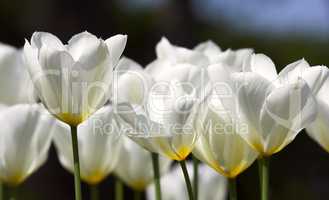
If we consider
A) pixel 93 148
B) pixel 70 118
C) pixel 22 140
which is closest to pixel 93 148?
pixel 93 148

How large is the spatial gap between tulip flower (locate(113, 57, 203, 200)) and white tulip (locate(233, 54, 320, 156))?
1.6 inches

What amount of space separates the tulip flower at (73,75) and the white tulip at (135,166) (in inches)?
9.7

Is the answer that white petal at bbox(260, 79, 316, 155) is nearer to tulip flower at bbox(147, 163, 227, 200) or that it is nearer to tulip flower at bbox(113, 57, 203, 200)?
tulip flower at bbox(113, 57, 203, 200)

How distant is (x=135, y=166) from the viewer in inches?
33.4

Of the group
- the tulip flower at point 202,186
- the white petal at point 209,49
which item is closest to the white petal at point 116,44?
the white petal at point 209,49

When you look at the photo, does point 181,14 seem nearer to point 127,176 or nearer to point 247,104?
point 127,176

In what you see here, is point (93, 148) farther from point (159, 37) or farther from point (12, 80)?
point (159, 37)

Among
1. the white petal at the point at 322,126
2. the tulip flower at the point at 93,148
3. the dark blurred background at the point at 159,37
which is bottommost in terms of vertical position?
the dark blurred background at the point at 159,37

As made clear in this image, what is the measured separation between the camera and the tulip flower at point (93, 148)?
30.6 inches

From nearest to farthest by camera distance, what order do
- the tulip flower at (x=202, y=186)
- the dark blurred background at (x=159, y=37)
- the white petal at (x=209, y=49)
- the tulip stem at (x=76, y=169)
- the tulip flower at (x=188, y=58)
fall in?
the tulip stem at (x=76, y=169) < the tulip flower at (x=188, y=58) < the white petal at (x=209, y=49) < the tulip flower at (x=202, y=186) < the dark blurred background at (x=159, y=37)

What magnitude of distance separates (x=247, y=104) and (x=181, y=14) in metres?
2.93

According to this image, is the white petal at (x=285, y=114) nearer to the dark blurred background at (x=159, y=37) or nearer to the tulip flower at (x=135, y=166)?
the tulip flower at (x=135, y=166)

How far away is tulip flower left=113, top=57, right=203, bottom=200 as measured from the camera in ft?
1.86

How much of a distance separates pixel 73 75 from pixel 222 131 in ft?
0.40
